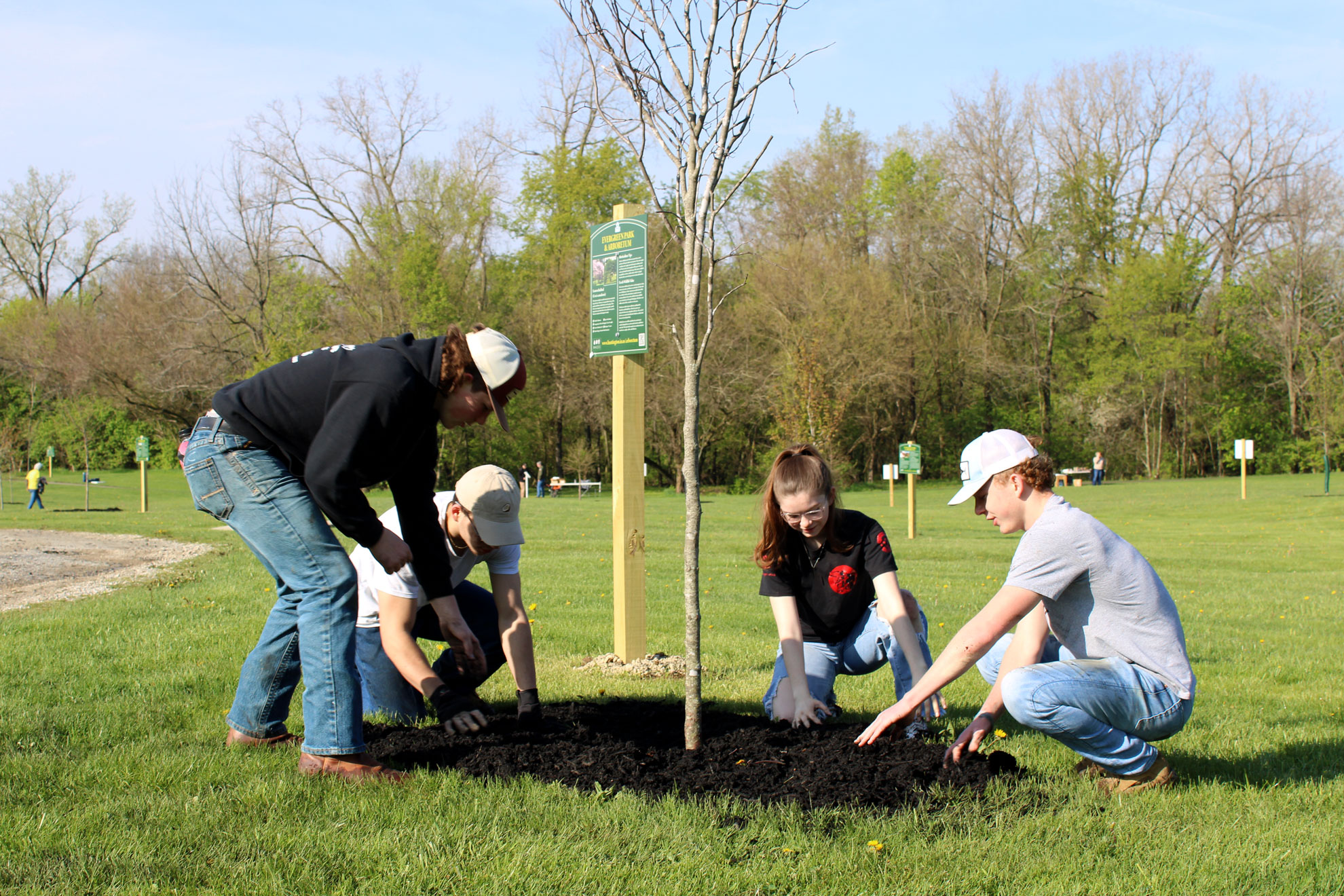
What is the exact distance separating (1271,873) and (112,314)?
4970 cm

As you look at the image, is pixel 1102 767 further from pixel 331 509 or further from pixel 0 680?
pixel 0 680

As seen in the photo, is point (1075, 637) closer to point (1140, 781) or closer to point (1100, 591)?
point (1100, 591)

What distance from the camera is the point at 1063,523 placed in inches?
124

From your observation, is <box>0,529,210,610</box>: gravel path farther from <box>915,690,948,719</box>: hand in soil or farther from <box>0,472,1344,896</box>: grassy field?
<box>915,690,948,719</box>: hand in soil

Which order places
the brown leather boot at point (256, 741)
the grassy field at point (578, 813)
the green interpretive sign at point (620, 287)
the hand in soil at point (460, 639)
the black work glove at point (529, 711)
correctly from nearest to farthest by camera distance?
the grassy field at point (578, 813) < the hand in soil at point (460, 639) < the brown leather boot at point (256, 741) < the black work glove at point (529, 711) < the green interpretive sign at point (620, 287)

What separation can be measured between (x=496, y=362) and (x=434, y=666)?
1.96m

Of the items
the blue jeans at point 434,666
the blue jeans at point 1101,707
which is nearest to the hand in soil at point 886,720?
the blue jeans at point 1101,707

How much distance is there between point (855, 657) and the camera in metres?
4.32

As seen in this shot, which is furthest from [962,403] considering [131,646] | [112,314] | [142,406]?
[131,646]

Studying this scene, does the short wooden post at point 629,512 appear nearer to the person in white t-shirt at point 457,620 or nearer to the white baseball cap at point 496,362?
the person in white t-shirt at point 457,620

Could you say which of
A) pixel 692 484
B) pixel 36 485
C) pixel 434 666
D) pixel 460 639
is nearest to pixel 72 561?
pixel 434 666

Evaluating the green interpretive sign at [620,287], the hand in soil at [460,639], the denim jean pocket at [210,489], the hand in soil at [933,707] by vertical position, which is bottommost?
the hand in soil at [933,707]

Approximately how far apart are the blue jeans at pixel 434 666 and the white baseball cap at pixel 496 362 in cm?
139

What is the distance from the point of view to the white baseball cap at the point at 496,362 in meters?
3.12
